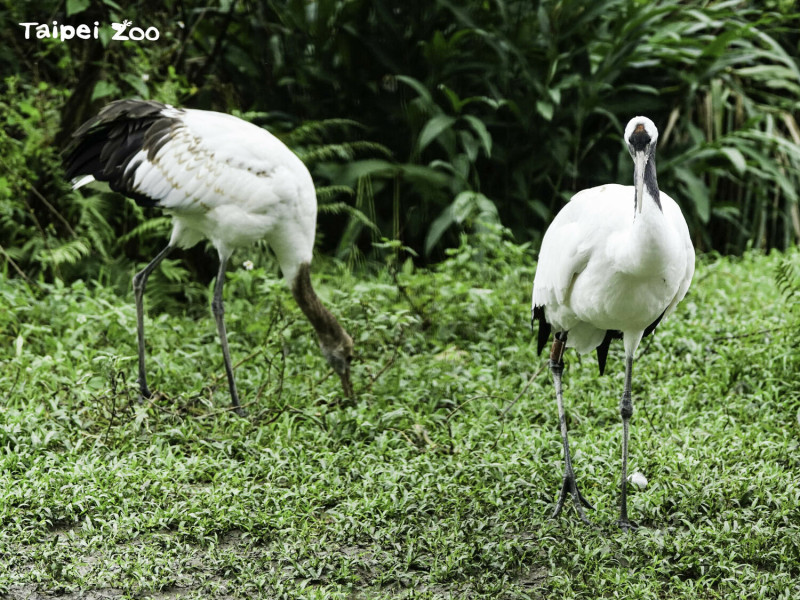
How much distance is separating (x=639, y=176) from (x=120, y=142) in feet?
10.6

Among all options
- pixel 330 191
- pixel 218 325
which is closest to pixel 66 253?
pixel 218 325

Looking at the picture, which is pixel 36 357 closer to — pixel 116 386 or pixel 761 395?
pixel 116 386

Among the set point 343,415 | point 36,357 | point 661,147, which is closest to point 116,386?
point 36,357

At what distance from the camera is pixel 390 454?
4.65 m

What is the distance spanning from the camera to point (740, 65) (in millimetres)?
9422

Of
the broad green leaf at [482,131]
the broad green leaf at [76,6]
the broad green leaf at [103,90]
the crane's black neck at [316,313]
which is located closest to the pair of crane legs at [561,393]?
the crane's black neck at [316,313]

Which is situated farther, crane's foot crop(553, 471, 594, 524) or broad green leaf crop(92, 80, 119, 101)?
broad green leaf crop(92, 80, 119, 101)

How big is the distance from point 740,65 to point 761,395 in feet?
17.8

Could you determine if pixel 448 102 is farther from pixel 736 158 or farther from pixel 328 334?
pixel 328 334

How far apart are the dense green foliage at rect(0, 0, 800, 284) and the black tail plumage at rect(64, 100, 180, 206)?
1.69 m

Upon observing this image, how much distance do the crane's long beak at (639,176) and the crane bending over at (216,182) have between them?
2342 mm

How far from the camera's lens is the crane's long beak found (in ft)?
11.2

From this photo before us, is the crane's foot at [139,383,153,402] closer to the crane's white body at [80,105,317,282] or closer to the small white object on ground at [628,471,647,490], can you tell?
the crane's white body at [80,105,317,282]

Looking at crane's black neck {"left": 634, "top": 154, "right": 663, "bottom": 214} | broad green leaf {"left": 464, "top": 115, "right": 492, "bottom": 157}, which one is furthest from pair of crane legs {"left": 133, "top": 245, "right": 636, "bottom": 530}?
broad green leaf {"left": 464, "top": 115, "right": 492, "bottom": 157}
